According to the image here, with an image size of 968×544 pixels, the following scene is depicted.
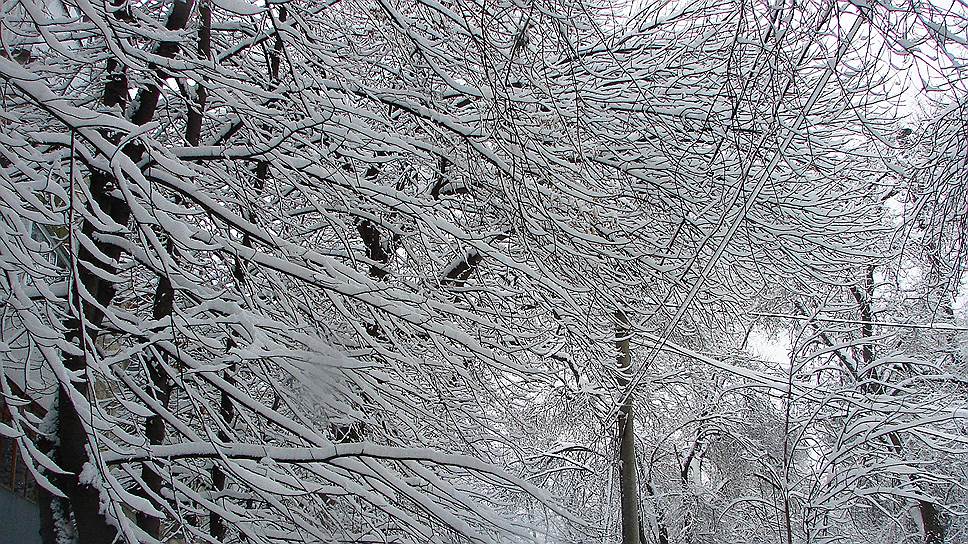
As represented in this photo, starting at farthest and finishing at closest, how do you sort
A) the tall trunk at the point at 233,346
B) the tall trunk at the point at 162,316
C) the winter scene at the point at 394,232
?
the tall trunk at the point at 233,346, the tall trunk at the point at 162,316, the winter scene at the point at 394,232

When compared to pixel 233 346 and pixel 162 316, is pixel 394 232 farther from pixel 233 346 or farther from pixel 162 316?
pixel 162 316

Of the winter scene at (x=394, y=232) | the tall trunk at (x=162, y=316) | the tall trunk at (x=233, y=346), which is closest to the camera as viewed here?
the winter scene at (x=394, y=232)

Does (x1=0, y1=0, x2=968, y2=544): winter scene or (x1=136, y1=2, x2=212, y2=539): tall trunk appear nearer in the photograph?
(x1=0, y1=0, x2=968, y2=544): winter scene

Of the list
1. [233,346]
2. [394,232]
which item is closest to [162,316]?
[233,346]

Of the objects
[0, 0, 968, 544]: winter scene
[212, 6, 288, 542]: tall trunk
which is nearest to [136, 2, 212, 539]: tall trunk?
[0, 0, 968, 544]: winter scene

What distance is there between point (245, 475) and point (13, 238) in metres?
1.27

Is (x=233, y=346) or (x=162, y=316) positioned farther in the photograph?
(x=233, y=346)

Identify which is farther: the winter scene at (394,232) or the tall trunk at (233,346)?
the tall trunk at (233,346)

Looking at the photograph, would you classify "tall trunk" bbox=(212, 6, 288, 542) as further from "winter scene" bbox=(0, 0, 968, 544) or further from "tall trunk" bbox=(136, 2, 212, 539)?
"tall trunk" bbox=(136, 2, 212, 539)

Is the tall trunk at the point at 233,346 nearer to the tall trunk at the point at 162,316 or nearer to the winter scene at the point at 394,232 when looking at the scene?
the winter scene at the point at 394,232

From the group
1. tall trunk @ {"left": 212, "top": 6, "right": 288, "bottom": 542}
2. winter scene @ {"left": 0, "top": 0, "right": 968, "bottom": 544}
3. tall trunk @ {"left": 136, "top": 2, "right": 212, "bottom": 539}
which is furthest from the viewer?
tall trunk @ {"left": 212, "top": 6, "right": 288, "bottom": 542}

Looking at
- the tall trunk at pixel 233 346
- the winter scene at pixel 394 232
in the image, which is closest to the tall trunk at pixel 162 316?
the winter scene at pixel 394 232

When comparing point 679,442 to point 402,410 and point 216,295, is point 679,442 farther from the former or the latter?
point 216,295

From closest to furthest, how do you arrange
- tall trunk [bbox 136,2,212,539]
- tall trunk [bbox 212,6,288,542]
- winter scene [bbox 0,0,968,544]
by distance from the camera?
winter scene [bbox 0,0,968,544] < tall trunk [bbox 136,2,212,539] < tall trunk [bbox 212,6,288,542]
